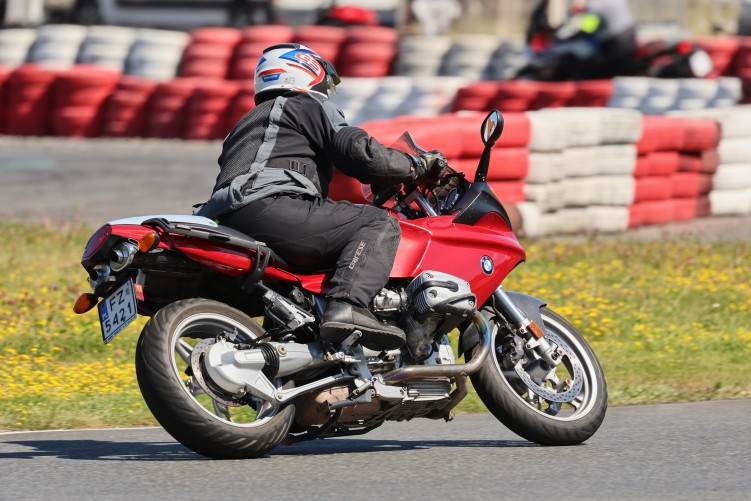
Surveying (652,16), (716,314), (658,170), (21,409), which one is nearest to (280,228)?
(21,409)

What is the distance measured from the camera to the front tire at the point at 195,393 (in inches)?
216

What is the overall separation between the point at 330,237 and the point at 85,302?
1.05m

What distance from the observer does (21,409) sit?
7.15 meters

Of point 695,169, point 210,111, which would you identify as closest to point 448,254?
point 695,169

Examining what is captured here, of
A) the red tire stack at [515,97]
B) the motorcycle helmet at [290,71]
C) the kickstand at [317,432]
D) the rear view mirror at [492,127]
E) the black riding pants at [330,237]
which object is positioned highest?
the motorcycle helmet at [290,71]

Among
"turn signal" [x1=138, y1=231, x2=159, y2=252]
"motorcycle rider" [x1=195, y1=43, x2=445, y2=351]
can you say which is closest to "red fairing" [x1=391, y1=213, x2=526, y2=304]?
"motorcycle rider" [x1=195, y1=43, x2=445, y2=351]

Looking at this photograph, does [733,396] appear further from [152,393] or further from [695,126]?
[695,126]

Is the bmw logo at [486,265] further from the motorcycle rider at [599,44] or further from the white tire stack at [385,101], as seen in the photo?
the motorcycle rider at [599,44]

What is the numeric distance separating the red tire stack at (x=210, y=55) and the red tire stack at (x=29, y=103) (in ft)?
9.73

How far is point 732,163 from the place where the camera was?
15281mm

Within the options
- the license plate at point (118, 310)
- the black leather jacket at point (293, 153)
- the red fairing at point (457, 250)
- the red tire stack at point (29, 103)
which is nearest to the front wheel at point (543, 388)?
the red fairing at point (457, 250)

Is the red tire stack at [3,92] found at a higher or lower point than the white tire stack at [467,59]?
lower

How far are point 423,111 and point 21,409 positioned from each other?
492 inches

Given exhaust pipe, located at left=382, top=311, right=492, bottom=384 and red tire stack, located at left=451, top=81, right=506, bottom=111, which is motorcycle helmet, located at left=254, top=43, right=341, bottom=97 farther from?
red tire stack, located at left=451, top=81, right=506, bottom=111
